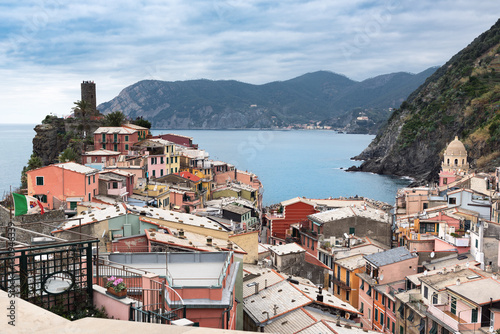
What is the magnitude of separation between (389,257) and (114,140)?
38006 mm

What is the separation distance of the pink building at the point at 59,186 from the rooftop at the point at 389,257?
61.6ft

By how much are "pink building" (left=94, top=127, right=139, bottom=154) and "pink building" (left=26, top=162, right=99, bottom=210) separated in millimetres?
24188

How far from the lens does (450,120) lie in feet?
409

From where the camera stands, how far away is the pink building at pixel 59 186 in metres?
33.9

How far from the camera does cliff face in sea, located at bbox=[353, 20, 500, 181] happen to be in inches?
4118

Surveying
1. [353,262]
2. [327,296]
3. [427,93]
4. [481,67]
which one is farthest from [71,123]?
[427,93]

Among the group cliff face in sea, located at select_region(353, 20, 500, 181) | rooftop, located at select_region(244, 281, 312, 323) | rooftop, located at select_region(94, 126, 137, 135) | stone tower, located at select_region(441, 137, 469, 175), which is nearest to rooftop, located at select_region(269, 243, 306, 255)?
rooftop, located at select_region(244, 281, 312, 323)

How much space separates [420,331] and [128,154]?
128 feet

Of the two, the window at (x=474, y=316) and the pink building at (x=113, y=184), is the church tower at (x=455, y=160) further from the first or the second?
the window at (x=474, y=316)

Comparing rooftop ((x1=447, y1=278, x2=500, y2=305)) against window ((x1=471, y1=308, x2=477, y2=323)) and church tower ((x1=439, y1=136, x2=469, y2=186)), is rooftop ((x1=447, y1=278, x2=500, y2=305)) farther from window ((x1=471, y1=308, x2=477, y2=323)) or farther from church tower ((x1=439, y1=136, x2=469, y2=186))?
church tower ((x1=439, y1=136, x2=469, y2=186))

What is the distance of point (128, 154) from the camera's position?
55562 mm

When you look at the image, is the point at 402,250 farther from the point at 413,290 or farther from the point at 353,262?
the point at 413,290

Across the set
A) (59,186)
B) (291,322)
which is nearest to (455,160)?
(59,186)

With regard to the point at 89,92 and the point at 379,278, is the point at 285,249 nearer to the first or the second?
the point at 379,278
